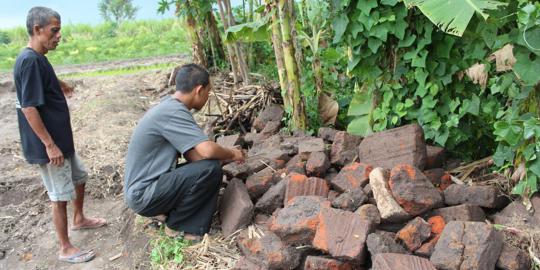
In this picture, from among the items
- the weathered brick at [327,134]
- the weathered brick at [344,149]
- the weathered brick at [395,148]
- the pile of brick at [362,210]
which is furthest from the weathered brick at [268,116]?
the weathered brick at [395,148]

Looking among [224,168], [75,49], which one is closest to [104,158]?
[224,168]

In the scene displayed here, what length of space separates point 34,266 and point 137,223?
3.08 feet

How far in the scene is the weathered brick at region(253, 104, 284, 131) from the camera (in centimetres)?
590

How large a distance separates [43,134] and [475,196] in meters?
3.34

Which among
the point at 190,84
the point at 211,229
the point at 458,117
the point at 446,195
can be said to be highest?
the point at 190,84

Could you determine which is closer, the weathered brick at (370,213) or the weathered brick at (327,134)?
the weathered brick at (370,213)

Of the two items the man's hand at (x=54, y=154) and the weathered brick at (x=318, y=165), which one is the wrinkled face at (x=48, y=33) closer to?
the man's hand at (x=54, y=154)

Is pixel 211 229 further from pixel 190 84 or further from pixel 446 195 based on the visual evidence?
pixel 446 195

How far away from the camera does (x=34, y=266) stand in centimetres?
440

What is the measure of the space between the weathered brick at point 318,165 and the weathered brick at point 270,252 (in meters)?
0.86

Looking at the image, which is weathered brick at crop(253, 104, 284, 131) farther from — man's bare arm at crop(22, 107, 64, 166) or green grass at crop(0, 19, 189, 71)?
green grass at crop(0, 19, 189, 71)

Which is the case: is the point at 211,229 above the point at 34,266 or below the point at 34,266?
above

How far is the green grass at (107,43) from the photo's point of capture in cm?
1766

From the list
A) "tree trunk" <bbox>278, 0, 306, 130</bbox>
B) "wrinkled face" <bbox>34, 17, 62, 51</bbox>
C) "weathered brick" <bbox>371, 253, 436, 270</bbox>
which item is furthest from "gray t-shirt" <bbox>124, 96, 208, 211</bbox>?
"tree trunk" <bbox>278, 0, 306, 130</bbox>
